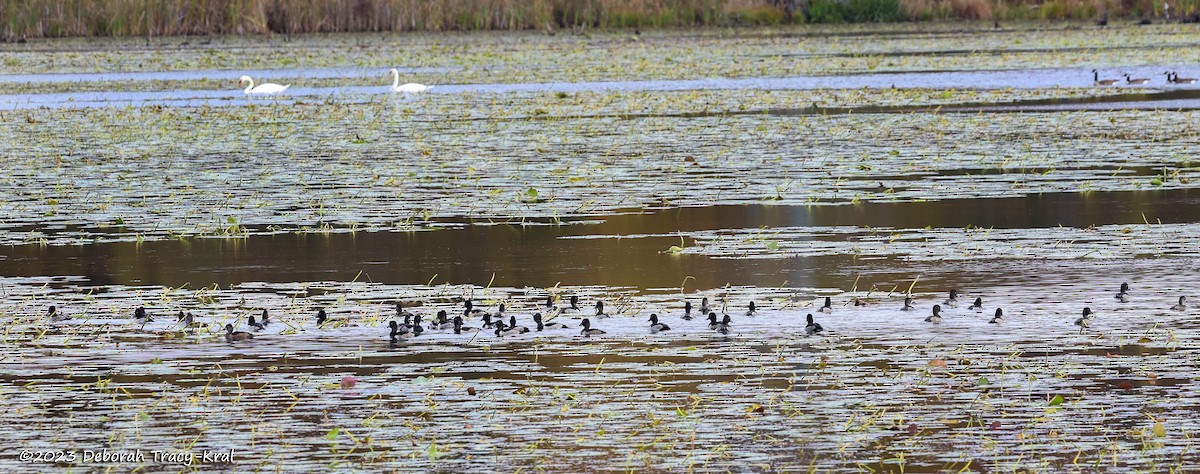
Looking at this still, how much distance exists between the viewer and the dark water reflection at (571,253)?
1052 cm

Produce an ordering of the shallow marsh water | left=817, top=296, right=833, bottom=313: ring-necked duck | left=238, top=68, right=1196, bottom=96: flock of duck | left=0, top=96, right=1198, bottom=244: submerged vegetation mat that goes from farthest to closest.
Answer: left=238, top=68, right=1196, bottom=96: flock of duck
left=0, top=96, right=1198, bottom=244: submerged vegetation mat
left=817, top=296, right=833, bottom=313: ring-necked duck
the shallow marsh water

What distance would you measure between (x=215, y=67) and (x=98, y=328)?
27455 mm

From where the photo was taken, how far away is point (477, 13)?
45.9 m

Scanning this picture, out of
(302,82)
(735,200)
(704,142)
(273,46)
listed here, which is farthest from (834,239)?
(273,46)

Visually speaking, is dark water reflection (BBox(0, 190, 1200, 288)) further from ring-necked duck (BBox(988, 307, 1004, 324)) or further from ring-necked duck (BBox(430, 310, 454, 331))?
ring-necked duck (BBox(430, 310, 454, 331))

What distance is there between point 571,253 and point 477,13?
3490 centimetres

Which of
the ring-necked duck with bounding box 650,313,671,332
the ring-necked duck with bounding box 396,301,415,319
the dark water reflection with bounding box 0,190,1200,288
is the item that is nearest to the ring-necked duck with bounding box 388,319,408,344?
the ring-necked duck with bounding box 396,301,415,319

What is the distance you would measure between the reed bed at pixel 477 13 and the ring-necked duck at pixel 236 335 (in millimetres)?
35064

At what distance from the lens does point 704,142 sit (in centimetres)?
1883

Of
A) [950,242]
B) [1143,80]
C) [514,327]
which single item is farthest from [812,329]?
[1143,80]

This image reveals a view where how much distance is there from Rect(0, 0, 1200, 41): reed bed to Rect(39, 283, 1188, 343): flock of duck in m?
34.8

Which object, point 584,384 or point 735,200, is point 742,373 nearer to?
point 584,384

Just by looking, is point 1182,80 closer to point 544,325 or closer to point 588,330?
point 544,325

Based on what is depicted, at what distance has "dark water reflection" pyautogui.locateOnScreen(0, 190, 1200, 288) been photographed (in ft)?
34.5
